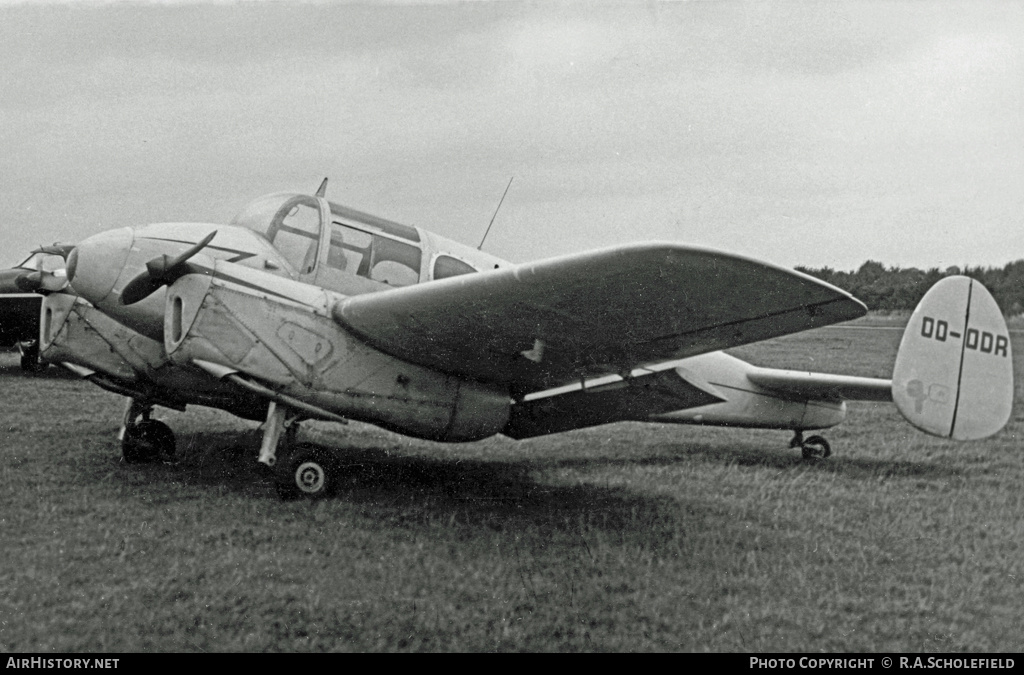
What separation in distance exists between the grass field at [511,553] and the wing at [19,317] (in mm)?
5307

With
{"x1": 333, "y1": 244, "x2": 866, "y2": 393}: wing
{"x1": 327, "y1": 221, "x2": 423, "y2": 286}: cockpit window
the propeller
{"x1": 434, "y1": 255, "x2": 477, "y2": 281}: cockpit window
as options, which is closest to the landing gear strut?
{"x1": 333, "y1": 244, "x2": 866, "y2": 393}: wing

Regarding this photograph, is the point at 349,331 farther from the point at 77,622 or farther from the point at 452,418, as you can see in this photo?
the point at 77,622

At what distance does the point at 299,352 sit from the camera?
5449 mm

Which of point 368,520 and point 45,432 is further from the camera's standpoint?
point 45,432

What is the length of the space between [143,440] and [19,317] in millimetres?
7375

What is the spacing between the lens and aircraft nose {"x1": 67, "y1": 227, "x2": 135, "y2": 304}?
5.50m

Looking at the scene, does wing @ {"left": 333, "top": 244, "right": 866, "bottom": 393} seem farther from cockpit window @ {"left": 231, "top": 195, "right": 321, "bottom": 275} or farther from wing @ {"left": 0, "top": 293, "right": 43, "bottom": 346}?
wing @ {"left": 0, "top": 293, "right": 43, "bottom": 346}

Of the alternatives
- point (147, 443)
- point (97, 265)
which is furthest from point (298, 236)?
point (147, 443)

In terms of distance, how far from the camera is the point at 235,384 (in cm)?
540

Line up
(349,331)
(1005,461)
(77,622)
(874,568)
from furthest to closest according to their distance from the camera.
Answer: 1. (1005,461)
2. (349,331)
3. (874,568)
4. (77,622)

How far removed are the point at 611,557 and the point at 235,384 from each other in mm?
2678

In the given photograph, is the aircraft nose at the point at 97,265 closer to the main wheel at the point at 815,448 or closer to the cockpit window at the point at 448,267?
the cockpit window at the point at 448,267
